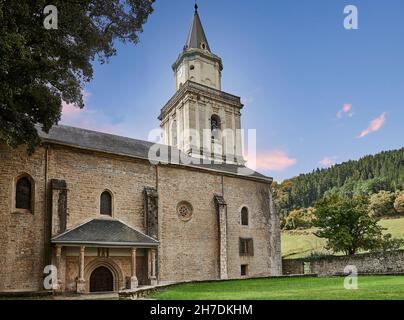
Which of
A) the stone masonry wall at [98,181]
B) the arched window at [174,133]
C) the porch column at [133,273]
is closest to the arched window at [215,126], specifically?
the arched window at [174,133]

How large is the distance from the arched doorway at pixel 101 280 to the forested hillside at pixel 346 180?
6123 cm

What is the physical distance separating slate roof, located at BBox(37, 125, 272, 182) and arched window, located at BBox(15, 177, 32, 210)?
2.30 meters

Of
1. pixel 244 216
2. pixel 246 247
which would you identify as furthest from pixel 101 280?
pixel 244 216

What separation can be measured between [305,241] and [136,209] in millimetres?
32517

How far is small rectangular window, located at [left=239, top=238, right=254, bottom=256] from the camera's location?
2652 centimetres

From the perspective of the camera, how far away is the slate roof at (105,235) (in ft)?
60.8

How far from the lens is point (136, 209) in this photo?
22.3m

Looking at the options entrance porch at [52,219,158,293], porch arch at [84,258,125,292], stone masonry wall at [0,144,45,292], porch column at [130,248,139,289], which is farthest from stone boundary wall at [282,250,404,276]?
stone masonry wall at [0,144,45,292]

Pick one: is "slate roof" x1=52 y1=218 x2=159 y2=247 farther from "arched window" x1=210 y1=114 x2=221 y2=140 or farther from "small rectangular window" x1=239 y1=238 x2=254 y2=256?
"arched window" x1=210 y1=114 x2=221 y2=140

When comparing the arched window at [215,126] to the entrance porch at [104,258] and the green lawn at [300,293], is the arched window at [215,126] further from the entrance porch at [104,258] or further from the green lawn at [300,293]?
the green lawn at [300,293]

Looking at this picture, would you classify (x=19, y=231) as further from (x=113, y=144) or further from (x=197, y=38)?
(x=197, y=38)

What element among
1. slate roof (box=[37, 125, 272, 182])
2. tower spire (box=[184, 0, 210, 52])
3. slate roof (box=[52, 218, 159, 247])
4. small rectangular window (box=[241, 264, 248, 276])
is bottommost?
small rectangular window (box=[241, 264, 248, 276])

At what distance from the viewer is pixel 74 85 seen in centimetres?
1531
